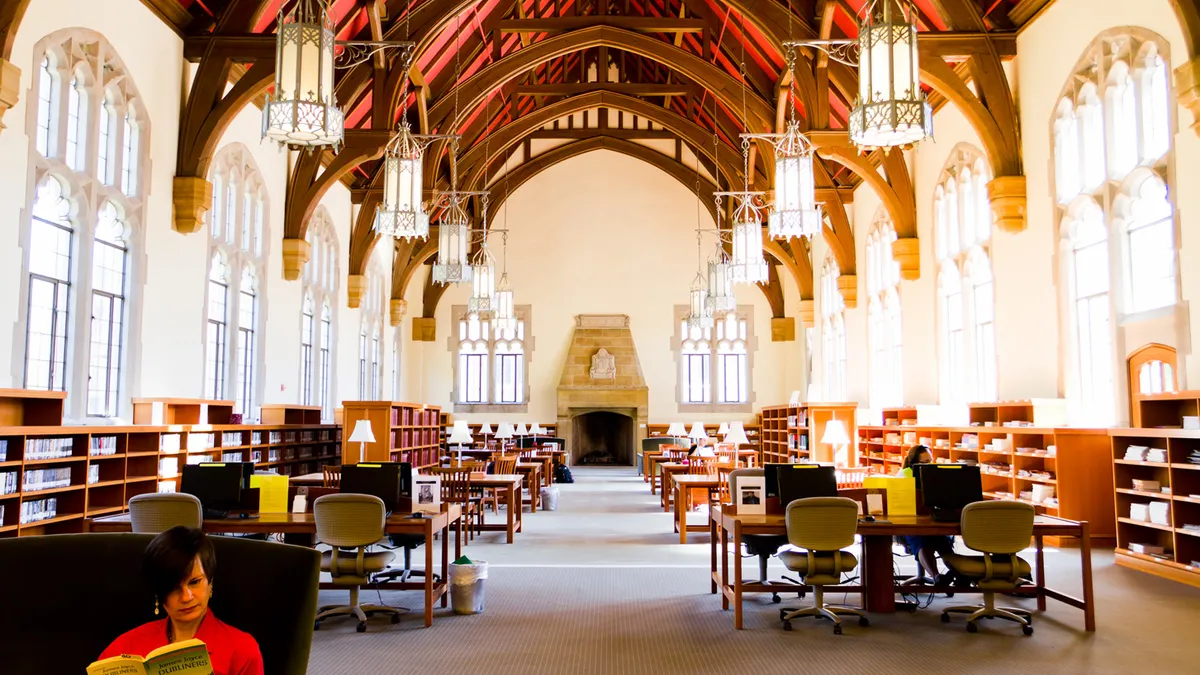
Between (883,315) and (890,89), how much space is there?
10.4m

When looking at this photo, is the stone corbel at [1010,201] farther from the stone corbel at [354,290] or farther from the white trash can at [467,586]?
the stone corbel at [354,290]

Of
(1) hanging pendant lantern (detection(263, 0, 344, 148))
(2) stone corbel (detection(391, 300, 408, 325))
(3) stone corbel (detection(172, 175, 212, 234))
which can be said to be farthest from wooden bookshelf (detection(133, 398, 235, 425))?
(2) stone corbel (detection(391, 300, 408, 325))

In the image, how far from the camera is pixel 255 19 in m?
10.3

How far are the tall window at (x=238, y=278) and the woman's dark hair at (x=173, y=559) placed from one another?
9.82m

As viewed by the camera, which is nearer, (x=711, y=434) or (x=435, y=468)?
(x=435, y=468)

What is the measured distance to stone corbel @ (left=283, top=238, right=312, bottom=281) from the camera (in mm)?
13594

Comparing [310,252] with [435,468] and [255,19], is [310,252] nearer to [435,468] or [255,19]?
[255,19]

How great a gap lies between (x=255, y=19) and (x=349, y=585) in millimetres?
7746

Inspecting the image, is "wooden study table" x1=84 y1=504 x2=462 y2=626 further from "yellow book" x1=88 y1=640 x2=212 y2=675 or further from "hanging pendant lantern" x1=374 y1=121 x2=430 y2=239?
"yellow book" x1=88 y1=640 x2=212 y2=675

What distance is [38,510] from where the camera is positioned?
273 inches

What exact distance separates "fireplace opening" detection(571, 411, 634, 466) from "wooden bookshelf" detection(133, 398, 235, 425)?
1283 centimetres

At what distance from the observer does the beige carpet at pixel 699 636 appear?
173 inches

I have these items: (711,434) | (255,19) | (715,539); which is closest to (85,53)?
(255,19)

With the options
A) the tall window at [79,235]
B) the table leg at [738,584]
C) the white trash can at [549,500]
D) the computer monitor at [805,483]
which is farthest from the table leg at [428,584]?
the white trash can at [549,500]
